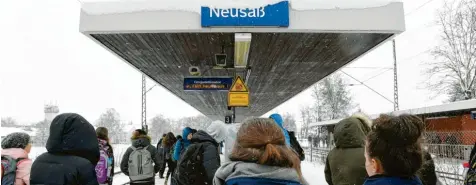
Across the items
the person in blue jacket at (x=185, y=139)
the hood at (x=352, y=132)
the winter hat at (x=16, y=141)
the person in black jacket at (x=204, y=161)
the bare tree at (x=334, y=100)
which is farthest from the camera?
the bare tree at (x=334, y=100)

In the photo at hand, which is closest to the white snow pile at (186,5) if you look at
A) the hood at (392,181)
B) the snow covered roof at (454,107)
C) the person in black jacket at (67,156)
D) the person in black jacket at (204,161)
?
the person in black jacket at (204,161)

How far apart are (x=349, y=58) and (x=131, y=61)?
542cm

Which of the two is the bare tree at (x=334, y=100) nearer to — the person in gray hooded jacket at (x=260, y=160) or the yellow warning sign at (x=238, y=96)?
the yellow warning sign at (x=238, y=96)

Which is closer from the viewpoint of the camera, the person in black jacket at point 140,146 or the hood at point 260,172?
the hood at point 260,172

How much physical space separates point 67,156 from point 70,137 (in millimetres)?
131

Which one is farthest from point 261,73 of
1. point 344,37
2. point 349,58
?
point 344,37

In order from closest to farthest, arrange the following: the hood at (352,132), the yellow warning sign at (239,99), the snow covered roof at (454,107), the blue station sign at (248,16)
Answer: the hood at (352,132) → the blue station sign at (248,16) → the yellow warning sign at (239,99) → the snow covered roof at (454,107)

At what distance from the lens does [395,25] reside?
6.47m

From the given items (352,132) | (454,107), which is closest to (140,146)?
(352,132)

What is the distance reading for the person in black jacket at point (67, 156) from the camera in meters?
2.69

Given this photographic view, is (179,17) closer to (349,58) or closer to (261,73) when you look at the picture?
(349,58)

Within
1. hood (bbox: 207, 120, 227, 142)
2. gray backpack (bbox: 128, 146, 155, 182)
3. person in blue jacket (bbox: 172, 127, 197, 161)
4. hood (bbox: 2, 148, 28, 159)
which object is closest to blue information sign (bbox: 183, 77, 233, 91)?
gray backpack (bbox: 128, 146, 155, 182)

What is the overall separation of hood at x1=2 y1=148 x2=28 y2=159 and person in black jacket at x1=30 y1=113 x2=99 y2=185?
1041mm

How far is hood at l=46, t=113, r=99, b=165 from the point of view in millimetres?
2754
